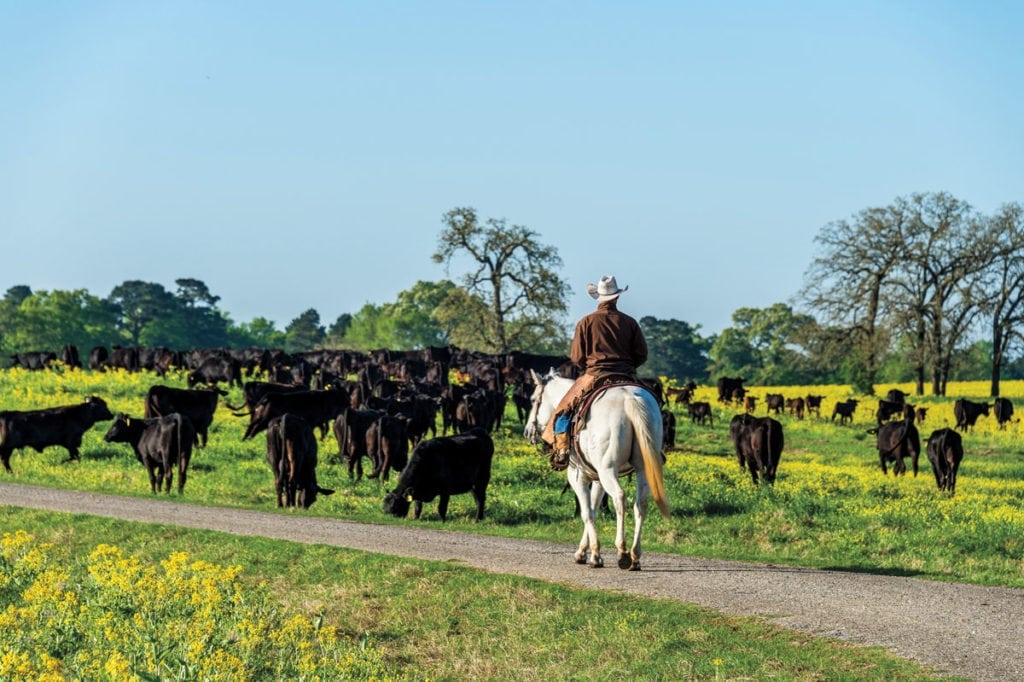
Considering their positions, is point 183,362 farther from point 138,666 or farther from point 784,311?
point 784,311

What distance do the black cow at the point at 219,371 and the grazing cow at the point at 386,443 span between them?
20616 millimetres

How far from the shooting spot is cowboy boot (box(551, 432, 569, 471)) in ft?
52.2

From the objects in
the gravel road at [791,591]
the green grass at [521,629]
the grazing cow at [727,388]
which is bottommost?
the green grass at [521,629]

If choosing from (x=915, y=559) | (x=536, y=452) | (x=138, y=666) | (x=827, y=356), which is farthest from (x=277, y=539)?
(x=827, y=356)

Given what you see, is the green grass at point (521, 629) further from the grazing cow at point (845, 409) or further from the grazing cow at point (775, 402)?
the grazing cow at point (775, 402)

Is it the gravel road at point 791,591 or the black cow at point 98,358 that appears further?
the black cow at point 98,358

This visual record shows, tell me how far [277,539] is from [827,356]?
58.6m

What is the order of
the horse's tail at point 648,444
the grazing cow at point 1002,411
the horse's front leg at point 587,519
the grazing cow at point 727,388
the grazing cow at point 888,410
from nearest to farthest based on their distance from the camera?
the horse's tail at point 648,444
the horse's front leg at point 587,519
the grazing cow at point 888,410
the grazing cow at point 1002,411
the grazing cow at point 727,388

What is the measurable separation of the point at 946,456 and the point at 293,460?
16322 mm

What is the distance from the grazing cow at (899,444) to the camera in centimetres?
3391

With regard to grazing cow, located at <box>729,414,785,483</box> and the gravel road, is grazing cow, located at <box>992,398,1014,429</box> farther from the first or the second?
the gravel road

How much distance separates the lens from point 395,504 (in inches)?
864

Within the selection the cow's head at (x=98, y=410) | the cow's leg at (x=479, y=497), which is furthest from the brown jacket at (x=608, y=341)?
the cow's head at (x=98, y=410)

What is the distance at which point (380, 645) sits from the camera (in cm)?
1361
